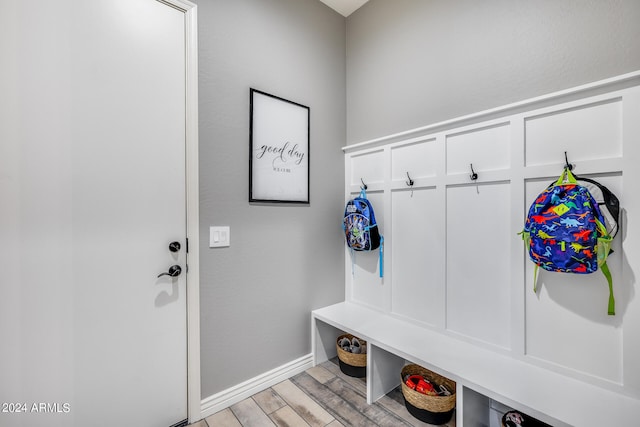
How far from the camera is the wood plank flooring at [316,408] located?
4.81 ft

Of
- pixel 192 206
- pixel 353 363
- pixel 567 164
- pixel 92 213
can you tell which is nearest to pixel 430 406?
pixel 353 363

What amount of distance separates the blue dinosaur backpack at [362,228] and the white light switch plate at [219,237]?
0.86 meters

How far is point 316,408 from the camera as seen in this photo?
5.14 ft

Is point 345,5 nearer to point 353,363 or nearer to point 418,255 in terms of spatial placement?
point 418,255

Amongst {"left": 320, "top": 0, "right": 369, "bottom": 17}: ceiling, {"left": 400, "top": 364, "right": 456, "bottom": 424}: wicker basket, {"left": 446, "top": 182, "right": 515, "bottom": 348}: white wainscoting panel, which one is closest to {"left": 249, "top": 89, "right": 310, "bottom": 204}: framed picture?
{"left": 320, "top": 0, "right": 369, "bottom": 17}: ceiling

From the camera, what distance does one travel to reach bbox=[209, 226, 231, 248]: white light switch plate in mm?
1567

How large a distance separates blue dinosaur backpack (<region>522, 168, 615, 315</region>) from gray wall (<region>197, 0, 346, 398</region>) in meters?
1.29

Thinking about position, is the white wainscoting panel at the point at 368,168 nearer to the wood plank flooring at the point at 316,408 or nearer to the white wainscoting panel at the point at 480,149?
the white wainscoting panel at the point at 480,149

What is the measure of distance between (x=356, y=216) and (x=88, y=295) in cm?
153

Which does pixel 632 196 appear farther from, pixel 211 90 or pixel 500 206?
pixel 211 90

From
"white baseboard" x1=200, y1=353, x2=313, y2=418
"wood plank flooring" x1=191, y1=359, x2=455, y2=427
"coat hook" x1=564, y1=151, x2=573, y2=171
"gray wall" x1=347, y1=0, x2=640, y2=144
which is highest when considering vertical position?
"gray wall" x1=347, y1=0, x2=640, y2=144

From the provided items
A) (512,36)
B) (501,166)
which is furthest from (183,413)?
(512,36)

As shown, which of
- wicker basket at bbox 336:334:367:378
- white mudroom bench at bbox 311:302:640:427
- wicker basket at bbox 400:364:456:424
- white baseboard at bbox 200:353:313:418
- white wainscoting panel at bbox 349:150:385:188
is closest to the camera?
white mudroom bench at bbox 311:302:640:427

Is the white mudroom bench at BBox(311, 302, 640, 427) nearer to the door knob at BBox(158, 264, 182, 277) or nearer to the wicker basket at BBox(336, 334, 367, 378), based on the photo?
the wicker basket at BBox(336, 334, 367, 378)
